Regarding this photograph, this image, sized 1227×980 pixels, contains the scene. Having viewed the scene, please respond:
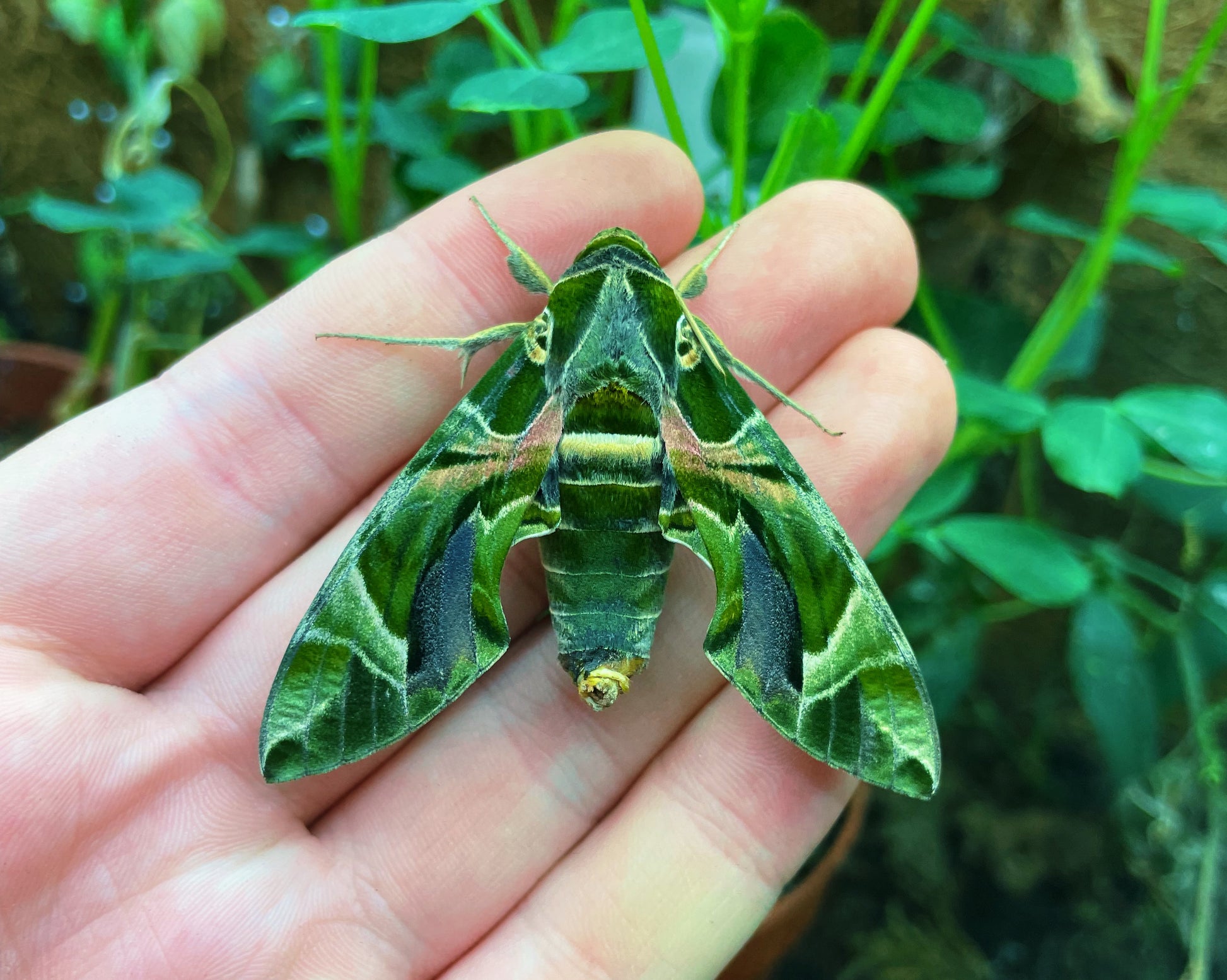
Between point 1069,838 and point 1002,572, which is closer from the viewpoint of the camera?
point 1002,572

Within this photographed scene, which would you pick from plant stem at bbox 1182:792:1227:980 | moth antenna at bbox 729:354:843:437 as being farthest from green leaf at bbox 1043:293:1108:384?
plant stem at bbox 1182:792:1227:980

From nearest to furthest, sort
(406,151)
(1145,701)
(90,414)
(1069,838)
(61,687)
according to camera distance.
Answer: (61,687) → (90,414) → (1145,701) → (406,151) → (1069,838)

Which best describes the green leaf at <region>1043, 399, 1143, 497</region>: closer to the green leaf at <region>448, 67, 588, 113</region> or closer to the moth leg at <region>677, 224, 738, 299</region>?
the moth leg at <region>677, 224, 738, 299</region>

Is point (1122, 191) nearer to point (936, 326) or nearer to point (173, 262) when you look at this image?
point (936, 326)

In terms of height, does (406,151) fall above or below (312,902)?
above

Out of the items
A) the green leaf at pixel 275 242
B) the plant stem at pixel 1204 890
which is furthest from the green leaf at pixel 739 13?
the plant stem at pixel 1204 890

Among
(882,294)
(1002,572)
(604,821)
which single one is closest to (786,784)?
(604,821)

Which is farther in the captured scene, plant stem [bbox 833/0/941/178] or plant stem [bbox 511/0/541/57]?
plant stem [bbox 511/0/541/57]

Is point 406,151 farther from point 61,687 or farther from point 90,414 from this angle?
point 61,687
